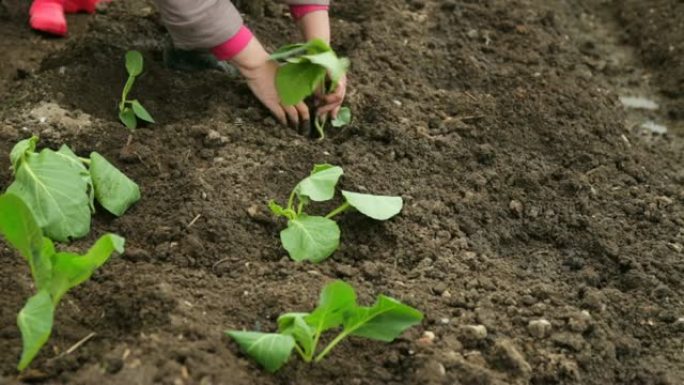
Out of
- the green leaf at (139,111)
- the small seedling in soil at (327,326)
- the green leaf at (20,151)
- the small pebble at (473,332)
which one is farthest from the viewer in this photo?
the green leaf at (139,111)

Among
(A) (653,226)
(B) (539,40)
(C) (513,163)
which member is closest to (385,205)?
(C) (513,163)

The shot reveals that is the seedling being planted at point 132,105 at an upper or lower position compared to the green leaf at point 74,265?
lower

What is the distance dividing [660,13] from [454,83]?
1086 millimetres

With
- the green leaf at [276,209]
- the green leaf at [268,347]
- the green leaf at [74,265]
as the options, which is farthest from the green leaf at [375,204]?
the green leaf at [74,265]

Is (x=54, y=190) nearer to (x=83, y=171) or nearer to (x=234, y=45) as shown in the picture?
(x=83, y=171)

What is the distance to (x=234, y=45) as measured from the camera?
2.53 metres

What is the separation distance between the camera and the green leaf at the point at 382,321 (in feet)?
6.01

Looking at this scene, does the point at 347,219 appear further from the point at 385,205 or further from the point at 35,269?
the point at 35,269

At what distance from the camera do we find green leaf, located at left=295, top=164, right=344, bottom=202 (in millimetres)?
2191

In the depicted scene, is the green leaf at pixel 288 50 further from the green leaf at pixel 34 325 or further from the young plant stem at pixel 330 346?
the green leaf at pixel 34 325

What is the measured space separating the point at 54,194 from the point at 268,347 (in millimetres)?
611

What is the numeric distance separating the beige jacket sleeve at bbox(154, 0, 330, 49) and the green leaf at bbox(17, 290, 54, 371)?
1.00 meters

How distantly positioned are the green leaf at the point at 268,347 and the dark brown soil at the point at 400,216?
1.2 inches

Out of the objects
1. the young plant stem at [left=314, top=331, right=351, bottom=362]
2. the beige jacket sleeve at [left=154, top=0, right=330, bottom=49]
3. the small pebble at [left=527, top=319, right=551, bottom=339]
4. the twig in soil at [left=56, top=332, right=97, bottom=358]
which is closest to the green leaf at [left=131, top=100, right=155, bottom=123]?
the beige jacket sleeve at [left=154, top=0, right=330, bottom=49]
